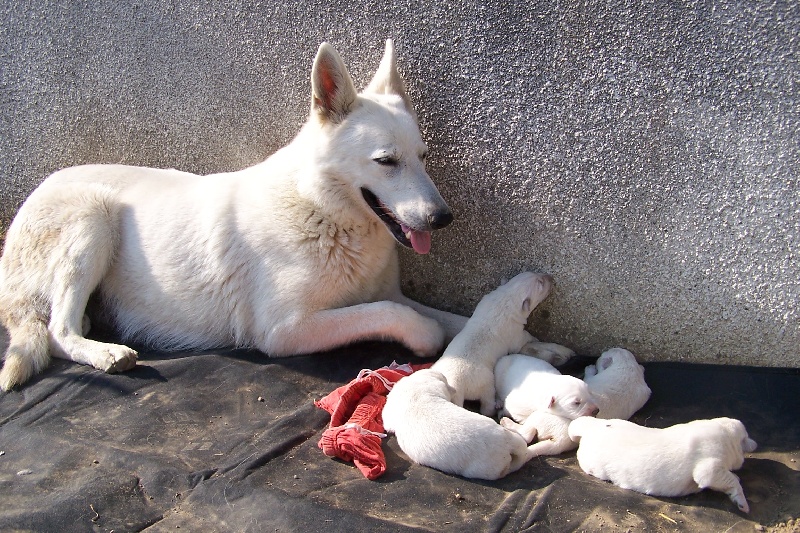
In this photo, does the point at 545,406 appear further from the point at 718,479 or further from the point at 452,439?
the point at 718,479

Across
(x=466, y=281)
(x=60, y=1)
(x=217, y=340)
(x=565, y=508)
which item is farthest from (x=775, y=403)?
(x=60, y=1)

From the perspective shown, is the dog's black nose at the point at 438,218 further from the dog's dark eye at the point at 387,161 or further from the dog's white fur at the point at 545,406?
the dog's white fur at the point at 545,406

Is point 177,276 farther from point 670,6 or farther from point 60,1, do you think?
point 670,6

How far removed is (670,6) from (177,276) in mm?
2972

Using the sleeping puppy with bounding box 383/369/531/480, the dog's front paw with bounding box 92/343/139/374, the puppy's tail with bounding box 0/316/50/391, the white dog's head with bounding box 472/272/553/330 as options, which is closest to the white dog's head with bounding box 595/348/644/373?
the white dog's head with bounding box 472/272/553/330

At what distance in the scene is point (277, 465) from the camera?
282 centimetres

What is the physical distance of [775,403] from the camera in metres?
3.01

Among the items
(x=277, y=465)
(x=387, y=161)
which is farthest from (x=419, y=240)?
(x=277, y=465)

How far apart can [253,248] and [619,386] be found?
208 cm

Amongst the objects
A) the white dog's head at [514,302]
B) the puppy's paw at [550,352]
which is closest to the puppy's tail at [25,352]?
the white dog's head at [514,302]

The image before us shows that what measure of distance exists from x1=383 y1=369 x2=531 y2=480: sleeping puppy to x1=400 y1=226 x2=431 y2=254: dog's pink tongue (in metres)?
0.92

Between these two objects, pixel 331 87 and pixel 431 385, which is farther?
pixel 331 87

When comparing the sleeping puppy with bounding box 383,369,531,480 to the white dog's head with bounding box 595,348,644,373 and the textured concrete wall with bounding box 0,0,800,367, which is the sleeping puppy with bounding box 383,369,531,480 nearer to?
the white dog's head with bounding box 595,348,644,373

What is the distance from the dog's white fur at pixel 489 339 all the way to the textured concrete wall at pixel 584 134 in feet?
0.66
